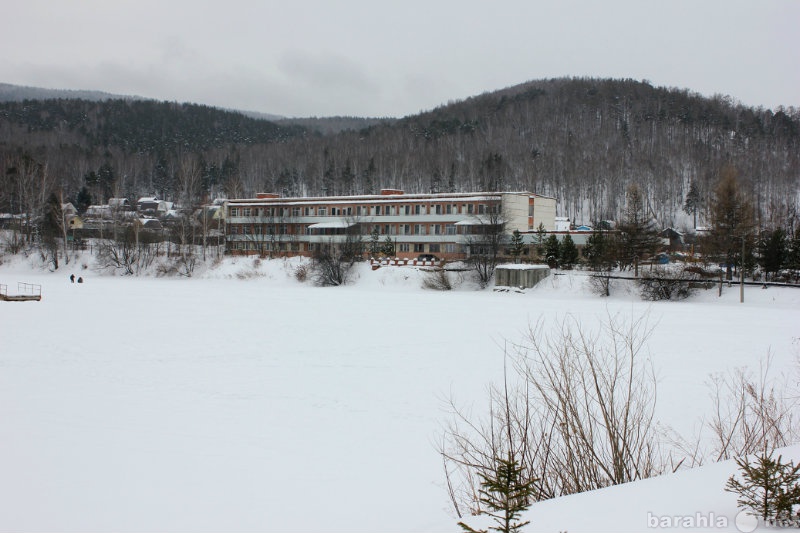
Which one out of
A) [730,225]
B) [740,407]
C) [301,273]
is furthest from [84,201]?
[740,407]

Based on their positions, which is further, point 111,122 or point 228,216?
point 111,122

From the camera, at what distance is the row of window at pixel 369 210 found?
72.1 metres

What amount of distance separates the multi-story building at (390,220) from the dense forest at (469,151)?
977 centimetres

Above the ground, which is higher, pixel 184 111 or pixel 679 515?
pixel 184 111

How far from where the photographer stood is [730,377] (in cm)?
2092

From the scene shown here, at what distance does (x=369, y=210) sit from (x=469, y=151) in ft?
205

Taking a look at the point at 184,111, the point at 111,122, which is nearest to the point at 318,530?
the point at 111,122

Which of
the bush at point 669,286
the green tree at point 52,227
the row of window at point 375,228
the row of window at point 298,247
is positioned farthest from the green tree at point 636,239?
the green tree at point 52,227

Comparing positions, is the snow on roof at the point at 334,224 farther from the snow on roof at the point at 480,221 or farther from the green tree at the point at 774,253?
the green tree at the point at 774,253

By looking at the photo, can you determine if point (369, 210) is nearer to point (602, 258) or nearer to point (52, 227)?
point (602, 258)

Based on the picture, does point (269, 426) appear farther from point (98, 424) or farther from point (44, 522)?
point (44, 522)

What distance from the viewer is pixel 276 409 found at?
17.1 m

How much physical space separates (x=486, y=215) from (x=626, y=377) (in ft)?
161

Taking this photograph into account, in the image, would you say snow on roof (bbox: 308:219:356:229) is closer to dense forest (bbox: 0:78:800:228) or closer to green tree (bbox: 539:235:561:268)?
dense forest (bbox: 0:78:800:228)
